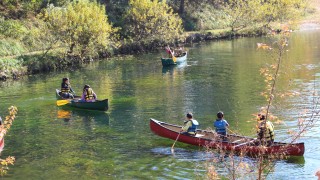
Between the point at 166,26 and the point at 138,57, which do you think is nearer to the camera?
the point at 138,57

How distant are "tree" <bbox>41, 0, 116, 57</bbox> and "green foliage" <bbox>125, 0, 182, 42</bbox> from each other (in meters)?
10.3

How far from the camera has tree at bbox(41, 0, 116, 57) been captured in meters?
50.3

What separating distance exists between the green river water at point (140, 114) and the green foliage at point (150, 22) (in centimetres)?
1147

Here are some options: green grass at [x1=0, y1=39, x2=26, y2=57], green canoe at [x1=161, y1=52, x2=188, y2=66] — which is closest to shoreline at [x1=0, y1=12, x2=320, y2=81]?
green grass at [x1=0, y1=39, x2=26, y2=57]

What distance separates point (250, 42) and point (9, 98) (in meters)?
42.6

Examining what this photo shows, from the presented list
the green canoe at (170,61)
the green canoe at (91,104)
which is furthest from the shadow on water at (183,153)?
the green canoe at (170,61)

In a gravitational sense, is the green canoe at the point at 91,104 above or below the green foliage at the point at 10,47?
below

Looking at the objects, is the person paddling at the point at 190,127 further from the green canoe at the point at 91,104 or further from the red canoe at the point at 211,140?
the green canoe at the point at 91,104

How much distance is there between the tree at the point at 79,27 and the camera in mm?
50312

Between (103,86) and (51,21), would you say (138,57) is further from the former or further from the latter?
(103,86)

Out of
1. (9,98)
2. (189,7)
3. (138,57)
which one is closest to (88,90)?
(9,98)

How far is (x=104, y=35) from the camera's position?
5303cm

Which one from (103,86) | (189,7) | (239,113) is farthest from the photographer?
(189,7)

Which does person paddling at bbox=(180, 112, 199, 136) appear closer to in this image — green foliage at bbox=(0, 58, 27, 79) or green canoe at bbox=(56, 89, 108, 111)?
green canoe at bbox=(56, 89, 108, 111)
